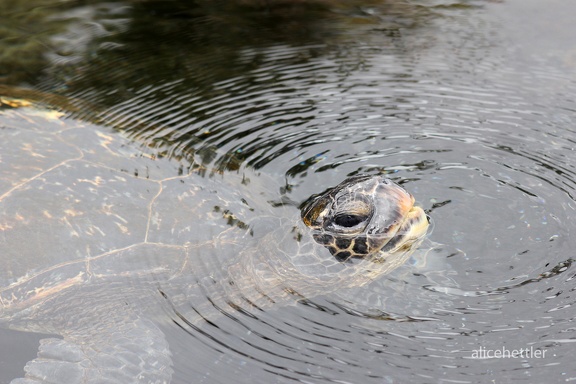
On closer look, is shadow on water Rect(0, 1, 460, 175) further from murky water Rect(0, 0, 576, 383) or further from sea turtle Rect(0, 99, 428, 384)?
sea turtle Rect(0, 99, 428, 384)

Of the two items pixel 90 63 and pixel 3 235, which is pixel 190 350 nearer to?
pixel 3 235

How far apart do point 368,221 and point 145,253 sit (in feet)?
4.70

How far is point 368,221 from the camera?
4266mm

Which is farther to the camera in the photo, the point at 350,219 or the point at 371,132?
the point at 371,132

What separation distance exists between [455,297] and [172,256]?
177cm

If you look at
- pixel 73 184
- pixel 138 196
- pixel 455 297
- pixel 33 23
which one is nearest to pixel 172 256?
pixel 138 196

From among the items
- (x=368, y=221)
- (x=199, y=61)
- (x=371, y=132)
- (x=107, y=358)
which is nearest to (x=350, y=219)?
(x=368, y=221)

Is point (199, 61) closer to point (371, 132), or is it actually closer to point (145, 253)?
point (371, 132)

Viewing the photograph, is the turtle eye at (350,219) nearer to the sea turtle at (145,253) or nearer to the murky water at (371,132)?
the sea turtle at (145,253)

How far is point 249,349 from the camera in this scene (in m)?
3.78

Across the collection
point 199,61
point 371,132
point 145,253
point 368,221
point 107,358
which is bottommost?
point 107,358

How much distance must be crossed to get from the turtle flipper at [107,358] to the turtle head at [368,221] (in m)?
1.23

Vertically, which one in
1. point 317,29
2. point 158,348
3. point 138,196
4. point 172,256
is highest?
point 317,29

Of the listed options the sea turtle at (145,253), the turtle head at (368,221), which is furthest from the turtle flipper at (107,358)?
the turtle head at (368,221)
